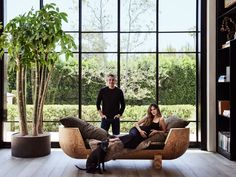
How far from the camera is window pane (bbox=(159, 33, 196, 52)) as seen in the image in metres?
7.31

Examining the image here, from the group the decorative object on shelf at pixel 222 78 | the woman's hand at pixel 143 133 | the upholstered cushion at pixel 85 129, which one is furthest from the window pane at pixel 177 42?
the upholstered cushion at pixel 85 129

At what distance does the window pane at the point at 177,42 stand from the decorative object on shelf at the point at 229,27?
2.20 feet

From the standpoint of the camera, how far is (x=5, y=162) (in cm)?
591

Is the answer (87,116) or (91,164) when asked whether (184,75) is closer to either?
(87,116)

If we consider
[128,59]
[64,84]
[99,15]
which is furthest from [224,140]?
[99,15]

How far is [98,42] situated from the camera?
24.0ft

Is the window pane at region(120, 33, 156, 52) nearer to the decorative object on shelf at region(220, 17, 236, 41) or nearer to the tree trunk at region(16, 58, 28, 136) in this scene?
the decorative object on shelf at region(220, 17, 236, 41)

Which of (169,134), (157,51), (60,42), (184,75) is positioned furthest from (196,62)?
(60,42)

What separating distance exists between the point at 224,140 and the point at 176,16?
2678 mm

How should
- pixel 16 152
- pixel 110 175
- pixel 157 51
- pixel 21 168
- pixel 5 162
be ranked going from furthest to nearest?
pixel 157 51, pixel 16 152, pixel 5 162, pixel 21 168, pixel 110 175

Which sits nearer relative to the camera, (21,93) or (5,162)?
(5,162)

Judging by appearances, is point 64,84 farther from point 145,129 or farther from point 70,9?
point 145,129

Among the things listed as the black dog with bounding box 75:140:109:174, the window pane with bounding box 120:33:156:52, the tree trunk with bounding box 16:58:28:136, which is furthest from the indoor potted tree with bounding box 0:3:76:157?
the black dog with bounding box 75:140:109:174

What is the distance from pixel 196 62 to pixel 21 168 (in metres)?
4.03
